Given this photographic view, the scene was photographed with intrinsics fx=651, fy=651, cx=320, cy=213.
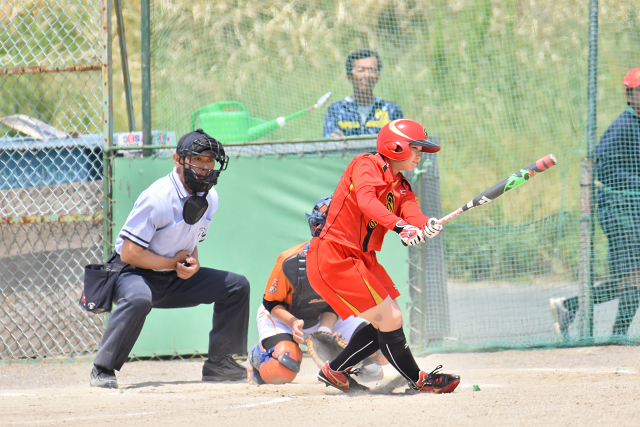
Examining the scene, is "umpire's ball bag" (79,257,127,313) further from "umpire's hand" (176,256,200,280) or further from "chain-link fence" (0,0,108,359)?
"chain-link fence" (0,0,108,359)

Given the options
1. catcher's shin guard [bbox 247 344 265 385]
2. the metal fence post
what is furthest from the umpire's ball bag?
the metal fence post

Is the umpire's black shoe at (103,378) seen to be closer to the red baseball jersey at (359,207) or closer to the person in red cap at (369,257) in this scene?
the person in red cap at (369,257)

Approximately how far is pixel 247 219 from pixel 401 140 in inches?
86.1

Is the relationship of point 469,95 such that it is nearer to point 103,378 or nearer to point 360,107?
point 360,107

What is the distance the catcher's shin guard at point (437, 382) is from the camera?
353 centimetres

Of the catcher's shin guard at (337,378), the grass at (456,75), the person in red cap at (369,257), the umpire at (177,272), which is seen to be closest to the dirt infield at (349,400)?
the catcher's shin guard at (337,378)

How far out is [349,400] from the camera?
10.7 ft

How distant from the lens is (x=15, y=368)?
518 cm

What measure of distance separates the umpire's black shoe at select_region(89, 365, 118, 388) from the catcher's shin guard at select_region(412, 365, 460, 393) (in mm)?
1943

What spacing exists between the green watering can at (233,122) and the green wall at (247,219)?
0.61 meters

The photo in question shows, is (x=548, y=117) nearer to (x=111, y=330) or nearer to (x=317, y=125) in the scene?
(x=317, y=125)

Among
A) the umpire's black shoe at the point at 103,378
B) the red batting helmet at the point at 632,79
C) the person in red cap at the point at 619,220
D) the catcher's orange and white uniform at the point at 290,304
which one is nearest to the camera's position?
the umpire's black shoe at the point at 103,378

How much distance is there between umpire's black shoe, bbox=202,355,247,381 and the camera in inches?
181

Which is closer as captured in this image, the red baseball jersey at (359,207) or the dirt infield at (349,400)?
the dirt infield at (349,400)
